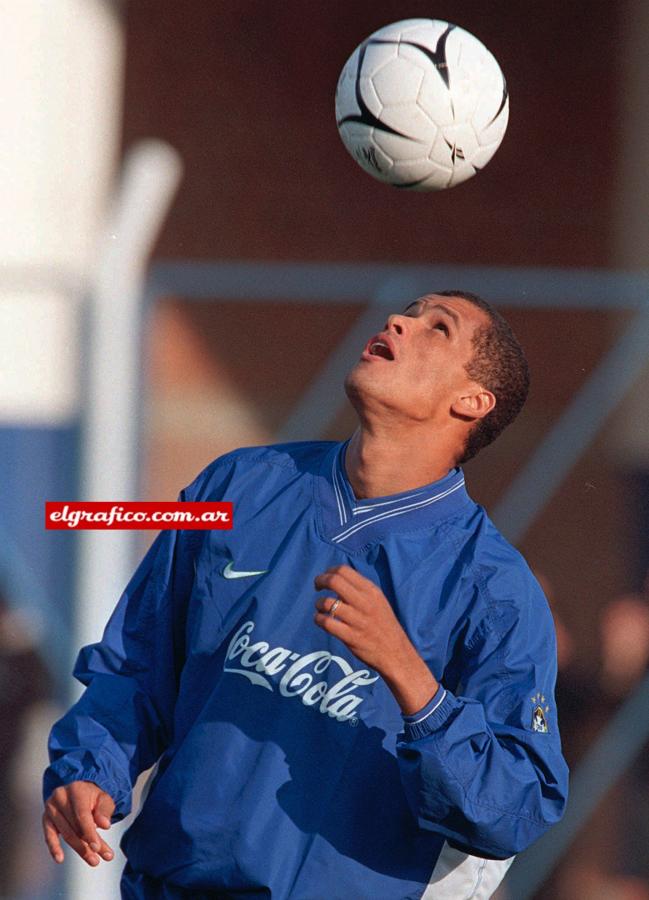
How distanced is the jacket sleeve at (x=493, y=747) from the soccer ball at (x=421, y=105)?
3.21ft

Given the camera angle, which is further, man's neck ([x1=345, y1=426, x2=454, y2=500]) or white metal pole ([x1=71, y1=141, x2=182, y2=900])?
white metal pole ([x1=71, y1=141, x2=182, y2=900])

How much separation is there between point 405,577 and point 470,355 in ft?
1.33

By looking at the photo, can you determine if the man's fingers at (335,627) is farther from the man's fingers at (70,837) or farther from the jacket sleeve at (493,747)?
the man's fingers at (70,837)

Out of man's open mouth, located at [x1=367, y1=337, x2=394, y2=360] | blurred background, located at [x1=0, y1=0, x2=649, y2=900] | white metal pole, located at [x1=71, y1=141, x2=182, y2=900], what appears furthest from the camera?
white metal pole, located at [x1=71, y1=141, x2=182, y2=900]

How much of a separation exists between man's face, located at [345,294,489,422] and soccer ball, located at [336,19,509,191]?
439mm

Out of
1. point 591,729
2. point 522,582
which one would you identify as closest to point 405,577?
point 522,582

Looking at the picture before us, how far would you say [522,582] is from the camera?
2096mm

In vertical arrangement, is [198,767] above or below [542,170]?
below

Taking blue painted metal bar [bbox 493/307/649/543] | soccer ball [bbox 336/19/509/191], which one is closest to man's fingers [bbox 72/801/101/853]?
soccer ball [bbox 336/19/509/191]

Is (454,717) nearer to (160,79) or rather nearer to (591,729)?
(591,729)

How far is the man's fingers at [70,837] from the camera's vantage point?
6.53 feet

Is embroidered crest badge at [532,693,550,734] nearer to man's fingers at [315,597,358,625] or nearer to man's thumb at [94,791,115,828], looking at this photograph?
man's fingers at [315,597,358,625]

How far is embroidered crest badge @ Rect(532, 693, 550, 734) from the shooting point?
1.96 m

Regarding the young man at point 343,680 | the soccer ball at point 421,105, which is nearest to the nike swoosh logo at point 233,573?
the young man at point 343,680
